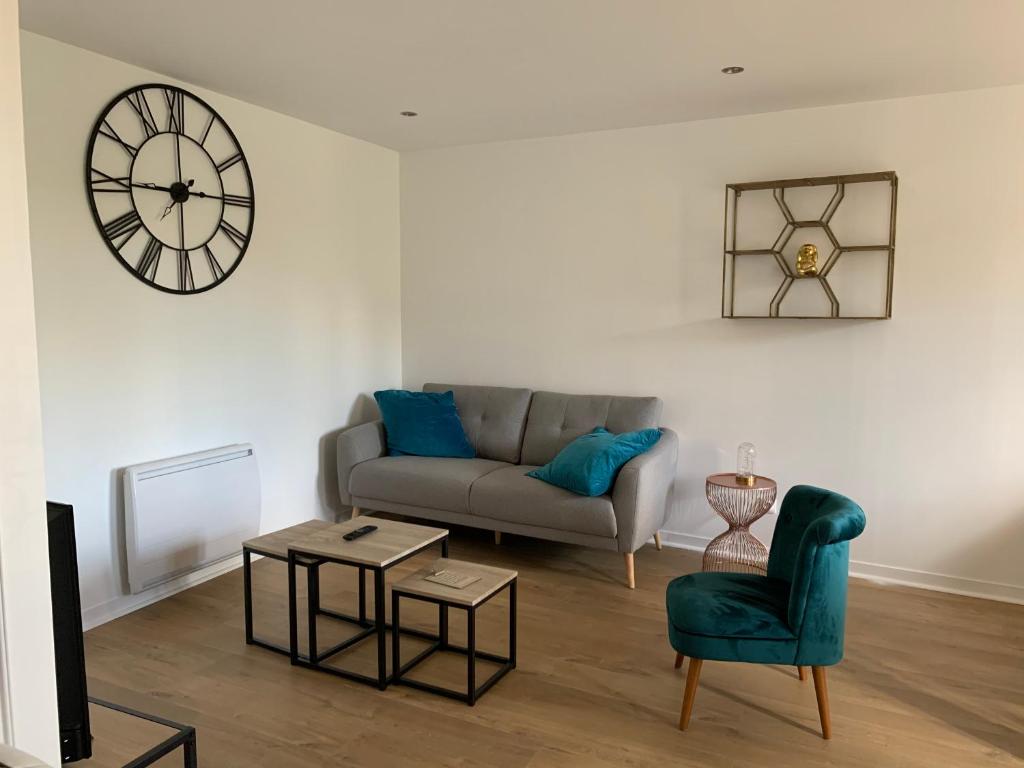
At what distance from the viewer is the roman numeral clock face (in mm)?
3307

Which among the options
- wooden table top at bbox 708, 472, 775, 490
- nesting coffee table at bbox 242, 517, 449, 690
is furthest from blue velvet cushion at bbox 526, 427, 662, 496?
nesting coffee table at bbox 242, 517, 449, 690

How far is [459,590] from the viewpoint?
8.91 ft

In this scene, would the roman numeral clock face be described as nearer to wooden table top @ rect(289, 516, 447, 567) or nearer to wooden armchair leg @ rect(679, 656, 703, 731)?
wooden table top @ rect(289, 516, 447, 567)

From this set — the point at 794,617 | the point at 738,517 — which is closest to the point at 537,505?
the point at 738,517

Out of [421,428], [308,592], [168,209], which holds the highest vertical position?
[168,209]

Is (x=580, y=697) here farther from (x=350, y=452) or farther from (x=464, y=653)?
(x=350, y=452)

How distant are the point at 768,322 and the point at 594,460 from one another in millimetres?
1257

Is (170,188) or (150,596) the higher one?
(170,188)

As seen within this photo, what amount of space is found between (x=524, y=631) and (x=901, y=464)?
212cm

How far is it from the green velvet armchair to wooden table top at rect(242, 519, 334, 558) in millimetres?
1520

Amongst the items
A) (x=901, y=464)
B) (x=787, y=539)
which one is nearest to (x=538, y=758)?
(x=787, y=539)

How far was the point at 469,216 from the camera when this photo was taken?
4.92 metres

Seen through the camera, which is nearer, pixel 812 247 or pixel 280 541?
pixel 280 541

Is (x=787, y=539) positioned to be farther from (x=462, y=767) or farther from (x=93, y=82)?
(x=93, y=82)
